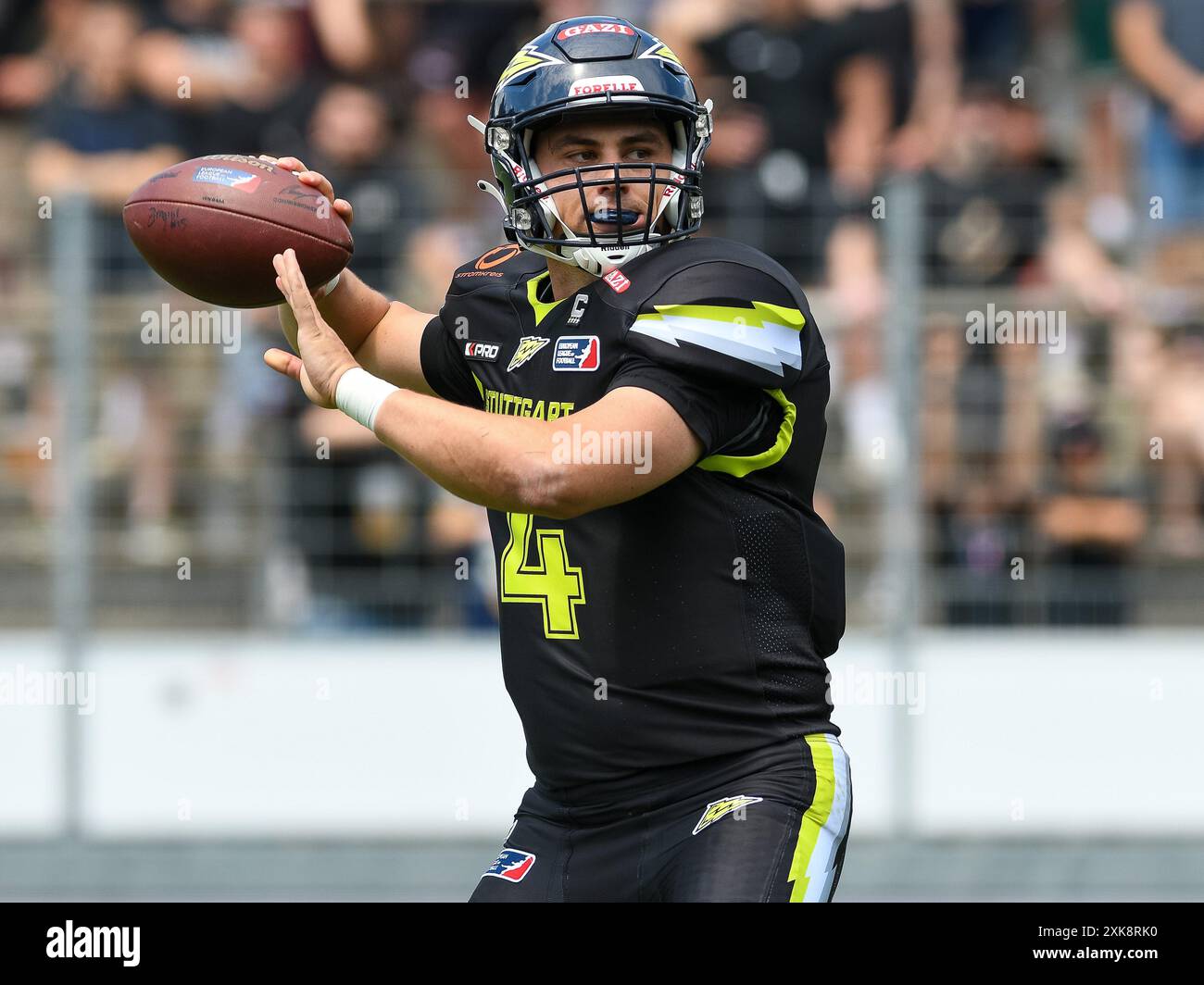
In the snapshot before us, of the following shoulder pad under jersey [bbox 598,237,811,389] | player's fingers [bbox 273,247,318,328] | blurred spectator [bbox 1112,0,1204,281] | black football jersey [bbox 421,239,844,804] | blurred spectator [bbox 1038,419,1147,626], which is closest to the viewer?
shoulder pad under jersey [bbox 598,237,811,389]

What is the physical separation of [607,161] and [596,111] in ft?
0.39

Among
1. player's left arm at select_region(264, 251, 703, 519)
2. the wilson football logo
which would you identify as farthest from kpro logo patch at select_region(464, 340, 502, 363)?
player's left arm at select_region(264, 251, 703, 519)

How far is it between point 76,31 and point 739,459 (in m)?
6.78

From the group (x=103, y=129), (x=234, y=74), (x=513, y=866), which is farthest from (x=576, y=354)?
(x=234, y=74)

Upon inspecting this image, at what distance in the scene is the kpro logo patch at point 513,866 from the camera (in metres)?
4.06

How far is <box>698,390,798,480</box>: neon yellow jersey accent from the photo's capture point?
3908mm

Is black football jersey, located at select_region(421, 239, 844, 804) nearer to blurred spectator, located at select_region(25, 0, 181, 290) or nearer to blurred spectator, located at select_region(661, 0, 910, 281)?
blurred spectator, located at select_region(661, 0, 910, 281)

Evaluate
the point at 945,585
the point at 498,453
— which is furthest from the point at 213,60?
the point at 498,453

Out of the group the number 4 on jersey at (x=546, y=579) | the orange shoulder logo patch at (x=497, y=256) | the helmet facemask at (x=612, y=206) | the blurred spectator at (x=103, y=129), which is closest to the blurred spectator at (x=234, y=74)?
the blurred spectator at (x=103, y=129)

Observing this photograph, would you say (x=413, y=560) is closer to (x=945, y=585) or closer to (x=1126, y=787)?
(x=945, y=585)

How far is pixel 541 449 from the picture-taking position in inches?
145

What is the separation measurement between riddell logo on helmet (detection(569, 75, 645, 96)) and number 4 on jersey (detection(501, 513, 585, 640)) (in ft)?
3.13

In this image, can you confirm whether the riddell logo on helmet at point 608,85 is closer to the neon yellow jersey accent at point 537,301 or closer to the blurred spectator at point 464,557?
the neon yellow jersey accent at point 537,301

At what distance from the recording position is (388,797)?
7.49 metres
